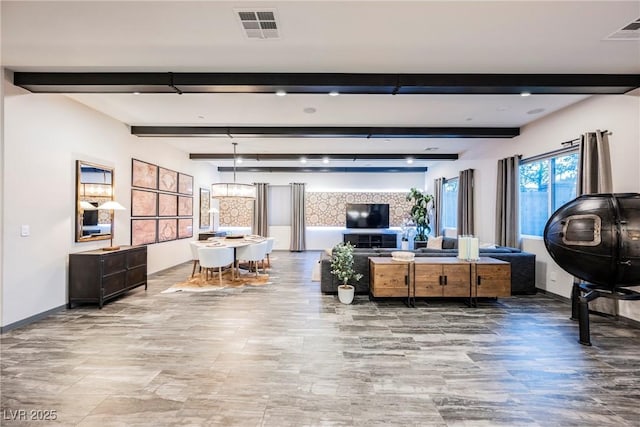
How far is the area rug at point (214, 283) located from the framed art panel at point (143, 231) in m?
1.24

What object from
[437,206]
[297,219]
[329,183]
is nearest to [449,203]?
[437,206]

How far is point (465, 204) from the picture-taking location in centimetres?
786

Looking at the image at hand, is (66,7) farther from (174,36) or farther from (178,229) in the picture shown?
(178,229)

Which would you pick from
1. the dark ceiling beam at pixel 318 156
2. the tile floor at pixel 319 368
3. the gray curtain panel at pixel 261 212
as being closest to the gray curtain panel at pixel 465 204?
the dark ceiling beam at pixel 318 156

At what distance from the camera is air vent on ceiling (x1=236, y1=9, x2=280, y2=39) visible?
2505mm

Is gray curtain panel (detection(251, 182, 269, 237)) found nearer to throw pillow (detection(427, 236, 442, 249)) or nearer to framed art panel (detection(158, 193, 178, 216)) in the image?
framed art panel (detection(158, 193, 178, 216))

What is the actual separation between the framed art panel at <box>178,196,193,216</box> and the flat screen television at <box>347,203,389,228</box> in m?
5.20

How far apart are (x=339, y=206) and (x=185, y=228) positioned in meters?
5.28

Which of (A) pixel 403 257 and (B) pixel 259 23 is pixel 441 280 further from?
(B) pixel 259 23

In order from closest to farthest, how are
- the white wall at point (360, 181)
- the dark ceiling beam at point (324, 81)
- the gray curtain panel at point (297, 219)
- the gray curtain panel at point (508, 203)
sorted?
the dark ceiling beam at point (324, 81) → the gray curtain panel at point (508, 203) → the gray curtain panel at point (297, 219) → the white wall at point (360, 181)

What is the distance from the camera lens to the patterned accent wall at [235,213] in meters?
11.3

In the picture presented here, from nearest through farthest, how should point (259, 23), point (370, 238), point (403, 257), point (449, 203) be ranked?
1. point (259, 23)
2. point (403, 257)
3. point (449, 203)
4. point (370, 238)

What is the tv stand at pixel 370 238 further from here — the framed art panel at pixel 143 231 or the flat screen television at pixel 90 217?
the flat screen television at pixel 90 217

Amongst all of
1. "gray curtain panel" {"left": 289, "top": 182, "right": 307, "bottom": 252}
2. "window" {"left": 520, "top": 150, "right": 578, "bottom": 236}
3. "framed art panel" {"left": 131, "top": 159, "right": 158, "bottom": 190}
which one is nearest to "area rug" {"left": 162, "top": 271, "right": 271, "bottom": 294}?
"framed art panel" {"left": 131, "top": 159, "right": 158, "bottom": 190}
